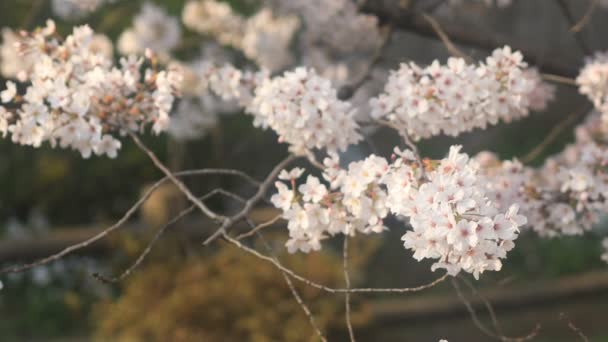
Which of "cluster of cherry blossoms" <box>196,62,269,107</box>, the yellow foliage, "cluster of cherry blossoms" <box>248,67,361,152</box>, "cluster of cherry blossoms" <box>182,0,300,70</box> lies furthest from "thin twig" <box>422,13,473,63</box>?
"cluster of cherry blossoms" <box>182,0,300,70</box>

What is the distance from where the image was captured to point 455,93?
272 cm

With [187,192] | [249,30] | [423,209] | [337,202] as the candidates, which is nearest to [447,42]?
[337,202]

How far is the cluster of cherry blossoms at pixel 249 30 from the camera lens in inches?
228

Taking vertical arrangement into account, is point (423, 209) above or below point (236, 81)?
below

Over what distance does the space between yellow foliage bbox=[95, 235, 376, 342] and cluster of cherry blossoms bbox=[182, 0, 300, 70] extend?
135 cm

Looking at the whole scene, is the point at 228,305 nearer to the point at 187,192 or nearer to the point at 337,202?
the point at 187,192

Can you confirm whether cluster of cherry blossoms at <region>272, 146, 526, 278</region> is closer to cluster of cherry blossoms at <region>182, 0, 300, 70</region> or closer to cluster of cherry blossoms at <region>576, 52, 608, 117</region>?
cluster of cherry blossoms at <region>576, 52, 608, 117</region>

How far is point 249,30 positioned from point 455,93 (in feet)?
11.3

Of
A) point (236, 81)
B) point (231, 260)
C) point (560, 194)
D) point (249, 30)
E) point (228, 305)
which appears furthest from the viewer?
point (249, 30)

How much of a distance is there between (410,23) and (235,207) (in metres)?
4.69

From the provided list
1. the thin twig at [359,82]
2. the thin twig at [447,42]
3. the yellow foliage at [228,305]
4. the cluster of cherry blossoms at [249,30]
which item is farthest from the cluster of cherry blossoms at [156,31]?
the thin twig at [447,42]

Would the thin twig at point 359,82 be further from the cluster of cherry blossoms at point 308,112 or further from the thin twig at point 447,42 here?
the cluster of cherry blossoms at point 308,112

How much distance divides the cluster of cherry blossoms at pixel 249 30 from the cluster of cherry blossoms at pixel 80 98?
2779mm

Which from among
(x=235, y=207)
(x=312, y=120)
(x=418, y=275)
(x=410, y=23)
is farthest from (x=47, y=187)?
(x=312, y=120)
